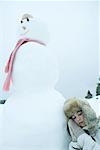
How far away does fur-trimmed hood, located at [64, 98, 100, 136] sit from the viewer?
25.7 inches

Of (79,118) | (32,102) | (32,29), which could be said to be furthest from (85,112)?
(32,29)

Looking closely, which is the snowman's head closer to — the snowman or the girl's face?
the snowman

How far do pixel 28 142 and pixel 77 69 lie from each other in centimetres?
95

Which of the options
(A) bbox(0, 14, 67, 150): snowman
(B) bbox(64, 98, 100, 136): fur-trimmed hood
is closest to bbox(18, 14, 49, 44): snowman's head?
(A) bbox(0, 14, 67, 150): snowman

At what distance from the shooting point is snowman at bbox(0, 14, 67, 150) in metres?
0.63

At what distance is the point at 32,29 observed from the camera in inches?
27.7

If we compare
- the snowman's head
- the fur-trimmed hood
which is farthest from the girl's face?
the snowman's head

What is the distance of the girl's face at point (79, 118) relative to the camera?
0.66 metres

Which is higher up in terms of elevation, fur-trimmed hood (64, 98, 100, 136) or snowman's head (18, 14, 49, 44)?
snowman's head (18, 14, 49, 44)

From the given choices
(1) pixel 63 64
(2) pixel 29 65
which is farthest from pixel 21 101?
(1) pixel 63 64

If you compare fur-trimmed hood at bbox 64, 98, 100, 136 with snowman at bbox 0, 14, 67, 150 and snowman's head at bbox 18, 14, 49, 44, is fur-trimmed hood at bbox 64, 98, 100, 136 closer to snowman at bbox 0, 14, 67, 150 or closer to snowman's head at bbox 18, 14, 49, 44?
snowman at bbox 0, 14, 67, 150

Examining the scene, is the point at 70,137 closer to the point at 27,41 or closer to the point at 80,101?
the point at 80,101

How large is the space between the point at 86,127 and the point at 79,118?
0.11ft

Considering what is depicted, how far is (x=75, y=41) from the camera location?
1515mm
